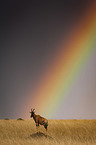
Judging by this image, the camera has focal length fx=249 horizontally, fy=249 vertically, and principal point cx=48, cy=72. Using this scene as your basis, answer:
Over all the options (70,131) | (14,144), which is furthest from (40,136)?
(70,131)

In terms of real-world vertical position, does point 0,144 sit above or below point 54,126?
below

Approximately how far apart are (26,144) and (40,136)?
314cm

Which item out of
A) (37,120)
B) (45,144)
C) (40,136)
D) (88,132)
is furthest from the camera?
(88,132)

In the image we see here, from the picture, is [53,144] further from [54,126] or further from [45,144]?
[54,126]

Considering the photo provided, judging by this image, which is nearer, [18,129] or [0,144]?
[0,144]

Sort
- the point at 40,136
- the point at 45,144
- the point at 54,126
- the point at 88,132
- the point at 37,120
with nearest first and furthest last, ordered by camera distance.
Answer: the point at 45,144 < the point at 37,120 < the point at 40,136 < the point at 88,132 < the point at 54,126

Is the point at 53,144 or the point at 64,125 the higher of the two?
the point at 64,125

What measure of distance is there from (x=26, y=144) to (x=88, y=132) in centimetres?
828

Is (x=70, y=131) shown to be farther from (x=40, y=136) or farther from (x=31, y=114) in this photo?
(x=31, y=114)

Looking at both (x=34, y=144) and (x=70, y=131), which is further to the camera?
(x=70, y=131)

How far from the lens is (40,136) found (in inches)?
583

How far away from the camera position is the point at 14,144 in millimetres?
12086

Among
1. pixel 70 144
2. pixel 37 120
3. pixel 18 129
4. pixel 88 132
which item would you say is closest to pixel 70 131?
pixel 88 132

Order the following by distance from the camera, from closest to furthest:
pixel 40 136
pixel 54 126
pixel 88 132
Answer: pixel 40 136 < pixel 88 132 < pixel 54 126
